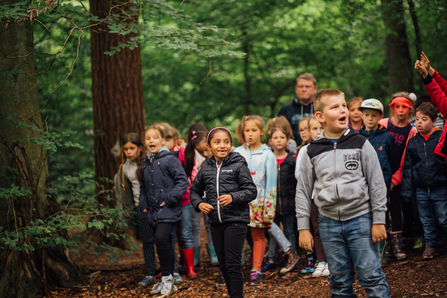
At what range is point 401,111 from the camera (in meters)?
5.01

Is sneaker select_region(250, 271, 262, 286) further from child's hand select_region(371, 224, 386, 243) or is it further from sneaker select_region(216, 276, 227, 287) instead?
child's hand select_region(371, 224, 386, 243)

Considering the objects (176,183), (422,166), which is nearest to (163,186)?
(176,183)

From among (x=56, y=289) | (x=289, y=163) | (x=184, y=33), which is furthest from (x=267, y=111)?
(x=56, y=289)

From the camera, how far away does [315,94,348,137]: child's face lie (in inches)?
119

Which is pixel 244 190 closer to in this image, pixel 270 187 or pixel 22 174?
pixel 270 187

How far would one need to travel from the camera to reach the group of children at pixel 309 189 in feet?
9.62

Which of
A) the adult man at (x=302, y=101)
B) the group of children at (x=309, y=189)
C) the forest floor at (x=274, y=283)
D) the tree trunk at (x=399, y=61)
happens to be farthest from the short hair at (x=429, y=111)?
the tree trunk at (x=399, y=61)

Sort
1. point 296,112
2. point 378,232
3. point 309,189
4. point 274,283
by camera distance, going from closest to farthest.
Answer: point 378,232
point 309,189
point 274,283
point 296,112

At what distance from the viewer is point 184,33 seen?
4.55 meters

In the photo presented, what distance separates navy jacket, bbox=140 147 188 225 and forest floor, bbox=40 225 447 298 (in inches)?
37.1

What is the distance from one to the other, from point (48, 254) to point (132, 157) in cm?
161

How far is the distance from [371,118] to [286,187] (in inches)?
56.2

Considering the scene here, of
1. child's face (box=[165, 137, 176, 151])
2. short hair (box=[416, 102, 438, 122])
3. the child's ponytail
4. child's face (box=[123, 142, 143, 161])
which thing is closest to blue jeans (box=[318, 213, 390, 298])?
short hair (box=[416, 102, 438, 122])

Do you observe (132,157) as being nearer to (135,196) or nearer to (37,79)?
(135,196)
